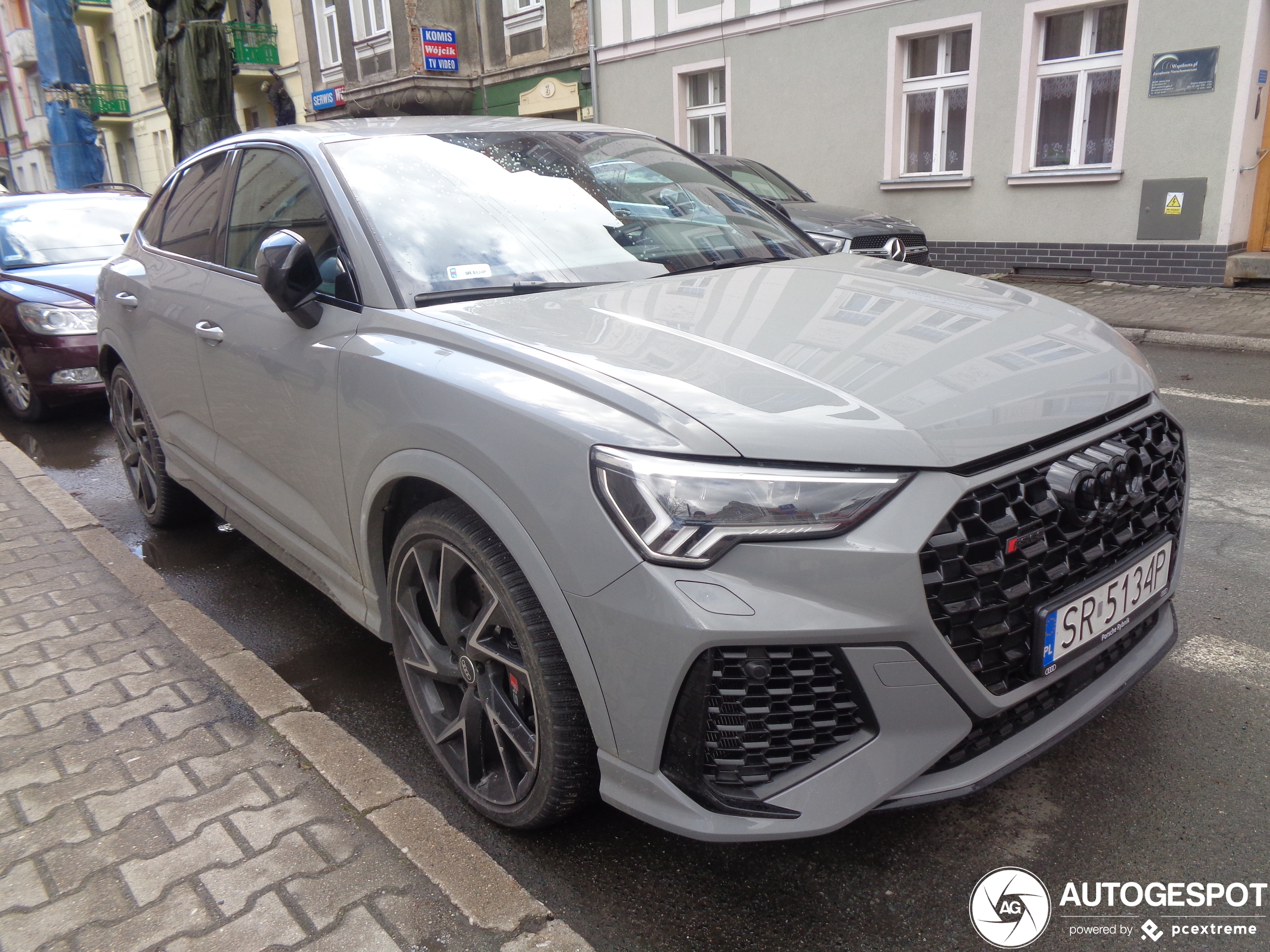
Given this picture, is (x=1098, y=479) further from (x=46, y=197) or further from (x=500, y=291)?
(x=46, y=197)

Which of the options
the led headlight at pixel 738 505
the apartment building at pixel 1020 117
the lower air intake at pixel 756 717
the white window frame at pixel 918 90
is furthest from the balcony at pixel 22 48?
the lower air intake at pixel 756 717

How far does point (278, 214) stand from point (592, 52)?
15.3 metres

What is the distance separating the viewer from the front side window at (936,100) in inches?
479

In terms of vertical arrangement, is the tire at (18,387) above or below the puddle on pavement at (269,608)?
above

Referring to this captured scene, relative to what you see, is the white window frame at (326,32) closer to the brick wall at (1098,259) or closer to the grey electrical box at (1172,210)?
the brick wall at (1098,259)

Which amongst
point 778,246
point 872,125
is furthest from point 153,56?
point 778,246

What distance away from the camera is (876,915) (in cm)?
199

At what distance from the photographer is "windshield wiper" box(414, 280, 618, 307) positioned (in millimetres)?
2496

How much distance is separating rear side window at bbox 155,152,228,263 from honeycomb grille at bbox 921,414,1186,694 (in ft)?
9.43

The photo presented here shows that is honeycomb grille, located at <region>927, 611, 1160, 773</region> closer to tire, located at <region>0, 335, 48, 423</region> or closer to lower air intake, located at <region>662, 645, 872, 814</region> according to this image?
lower air intake, located at <region>662, 645, 872, 814</region>

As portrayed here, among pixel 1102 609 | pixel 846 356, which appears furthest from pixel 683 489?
pixel 1102 609

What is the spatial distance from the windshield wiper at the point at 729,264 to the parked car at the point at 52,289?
498 cm

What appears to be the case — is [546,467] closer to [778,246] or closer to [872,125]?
[778,246]

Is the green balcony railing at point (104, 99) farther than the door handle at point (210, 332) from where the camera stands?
Yes
